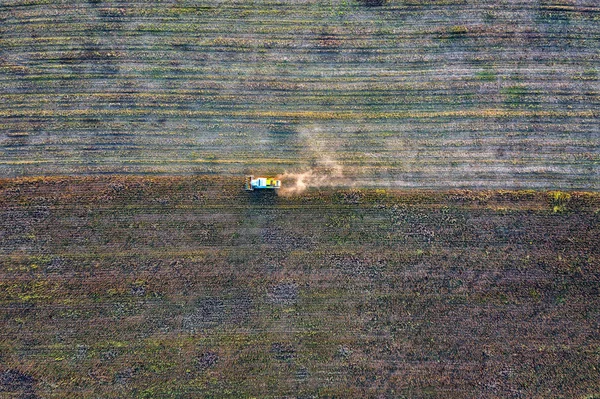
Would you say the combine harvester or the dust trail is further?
the dust trail

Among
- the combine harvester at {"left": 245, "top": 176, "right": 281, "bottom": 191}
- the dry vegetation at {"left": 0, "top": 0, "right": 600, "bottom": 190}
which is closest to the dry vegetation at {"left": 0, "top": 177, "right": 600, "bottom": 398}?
the combine harvester at {"left": 245, "top": 176, "right": 281, "bottom": 191}

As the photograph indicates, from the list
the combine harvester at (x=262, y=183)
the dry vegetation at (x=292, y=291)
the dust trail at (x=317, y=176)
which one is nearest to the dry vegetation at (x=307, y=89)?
the dust trail at (x=317, y=176)

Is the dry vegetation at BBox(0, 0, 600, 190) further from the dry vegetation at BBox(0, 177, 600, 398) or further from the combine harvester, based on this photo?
the dry vegetation at BBox(0, 177, 600, 398)

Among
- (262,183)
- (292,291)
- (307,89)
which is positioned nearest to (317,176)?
(262,183)

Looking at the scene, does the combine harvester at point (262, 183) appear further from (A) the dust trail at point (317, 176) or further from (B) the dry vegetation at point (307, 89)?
(B) the dry vegetation at point (307, 89)

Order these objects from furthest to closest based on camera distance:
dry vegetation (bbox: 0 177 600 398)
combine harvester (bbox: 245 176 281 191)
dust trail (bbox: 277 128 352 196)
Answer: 1. dust trail (bbox: 277 128 352 196)
2. combine harvester (bbox: 245 176 281 191)
3. dry vegetation (bbox: 0 177 600 398)

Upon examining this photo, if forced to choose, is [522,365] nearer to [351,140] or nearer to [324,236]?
[324,236]

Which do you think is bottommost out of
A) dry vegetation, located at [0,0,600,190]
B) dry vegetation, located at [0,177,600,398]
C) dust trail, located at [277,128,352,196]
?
dry vegetation, located at [0,177,600,398]

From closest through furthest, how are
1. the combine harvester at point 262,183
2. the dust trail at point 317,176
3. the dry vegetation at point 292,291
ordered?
1. the dry vegetation at point 292,291
2. the combine harvester at point 262,183
3. the dust trail at point 317,176

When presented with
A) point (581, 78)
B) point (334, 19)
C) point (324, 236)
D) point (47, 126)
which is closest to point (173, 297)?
point (324, 236)
